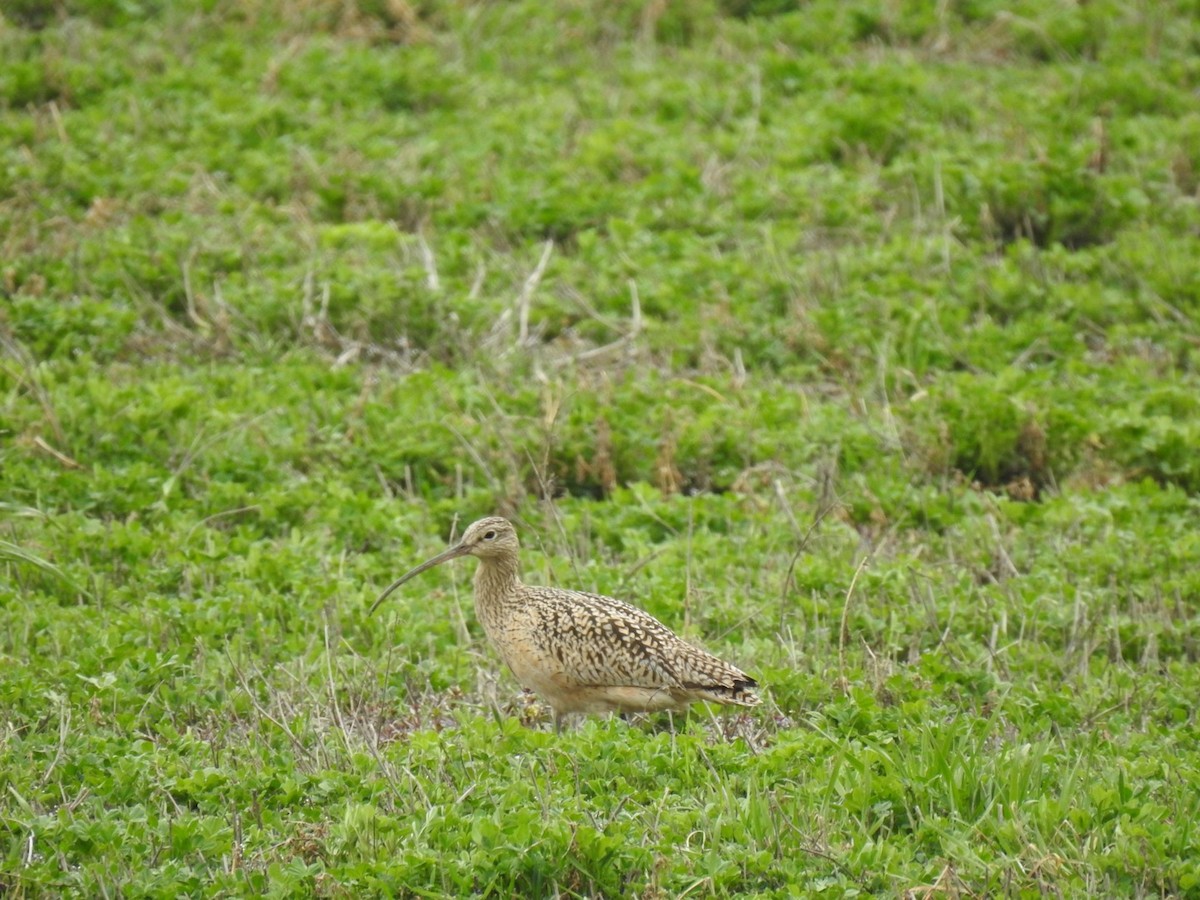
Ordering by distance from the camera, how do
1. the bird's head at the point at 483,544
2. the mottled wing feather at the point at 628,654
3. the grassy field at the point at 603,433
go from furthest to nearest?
the bird's head at the point at 483,544 < the mottled wing feather at the point at 628,654 < the grassy field at the point at 603,433

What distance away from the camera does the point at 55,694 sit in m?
6.24

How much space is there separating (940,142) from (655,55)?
2.84 meters

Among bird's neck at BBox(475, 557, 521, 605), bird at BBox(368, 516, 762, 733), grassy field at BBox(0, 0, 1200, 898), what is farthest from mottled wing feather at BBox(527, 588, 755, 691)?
bird's neck at BBox(475, 557, 521, 605)

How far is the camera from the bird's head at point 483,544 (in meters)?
7.01

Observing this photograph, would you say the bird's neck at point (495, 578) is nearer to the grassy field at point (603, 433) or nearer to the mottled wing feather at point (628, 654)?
the grassy field at point (603, 433)

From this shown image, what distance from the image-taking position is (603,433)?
8773 mm

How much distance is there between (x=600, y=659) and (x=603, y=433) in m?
2.46

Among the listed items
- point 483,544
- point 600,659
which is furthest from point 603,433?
point 600,659

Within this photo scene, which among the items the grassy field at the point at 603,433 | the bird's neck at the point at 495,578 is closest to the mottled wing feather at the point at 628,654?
the grassy field at the point at 603,433

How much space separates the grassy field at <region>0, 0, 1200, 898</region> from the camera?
5469 mm

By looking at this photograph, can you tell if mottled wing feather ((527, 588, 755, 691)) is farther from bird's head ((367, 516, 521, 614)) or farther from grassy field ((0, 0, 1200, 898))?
bird's head ((367, 516, 521, 614))

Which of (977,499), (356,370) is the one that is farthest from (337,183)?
(977,499)

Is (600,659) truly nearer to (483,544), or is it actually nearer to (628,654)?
(628,654)

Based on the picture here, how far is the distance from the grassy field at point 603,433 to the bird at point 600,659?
172 millimetres
